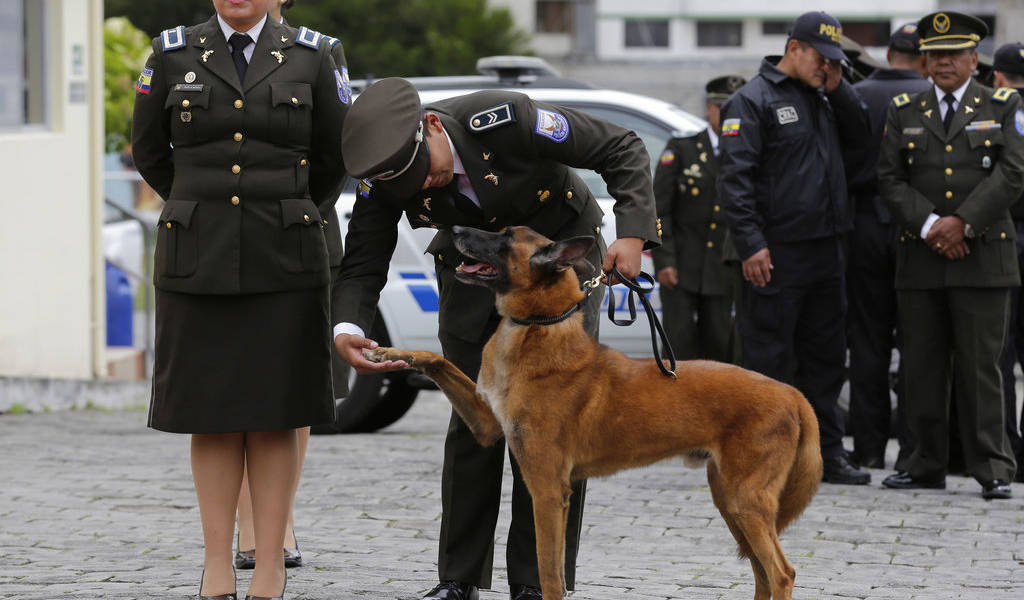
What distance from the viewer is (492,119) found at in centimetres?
460

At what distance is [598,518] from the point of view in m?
6.77

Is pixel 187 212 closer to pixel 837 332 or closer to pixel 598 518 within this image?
pixel 598 518

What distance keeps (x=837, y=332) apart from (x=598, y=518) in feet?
6.11

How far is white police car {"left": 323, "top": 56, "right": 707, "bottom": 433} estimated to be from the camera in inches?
356

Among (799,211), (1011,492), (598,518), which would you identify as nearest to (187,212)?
(598,518)

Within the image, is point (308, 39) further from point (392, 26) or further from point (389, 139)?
point (392, 26)

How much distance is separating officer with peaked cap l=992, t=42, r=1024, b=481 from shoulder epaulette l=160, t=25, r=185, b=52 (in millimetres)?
4938

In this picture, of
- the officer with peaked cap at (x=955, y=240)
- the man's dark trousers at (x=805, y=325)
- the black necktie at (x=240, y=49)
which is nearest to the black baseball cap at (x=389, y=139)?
the black necktie at (x=240, y=49)

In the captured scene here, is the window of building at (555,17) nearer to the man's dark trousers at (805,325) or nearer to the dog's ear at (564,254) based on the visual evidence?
the man's dark trousers at (805,325)

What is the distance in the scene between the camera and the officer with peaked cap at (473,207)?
4.46 meters

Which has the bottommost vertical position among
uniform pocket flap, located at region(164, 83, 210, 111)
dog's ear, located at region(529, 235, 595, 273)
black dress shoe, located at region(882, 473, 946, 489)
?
black dress shoe, located at region(882, 473, 946, 489)

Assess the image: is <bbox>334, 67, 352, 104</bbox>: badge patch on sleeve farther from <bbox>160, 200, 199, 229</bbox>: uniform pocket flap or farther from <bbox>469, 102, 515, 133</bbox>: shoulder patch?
<bbox>160, 200, 199, 229</bbox>: uniform pocket flap

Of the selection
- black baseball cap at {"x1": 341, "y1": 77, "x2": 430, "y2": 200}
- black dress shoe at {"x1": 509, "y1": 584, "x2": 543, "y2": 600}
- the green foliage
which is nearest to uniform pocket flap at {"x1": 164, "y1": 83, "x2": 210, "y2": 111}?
black baseball cap at {"x1": 341, "y1": 77, "x2": 430, "y2": 200}

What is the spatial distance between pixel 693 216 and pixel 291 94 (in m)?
4.79
